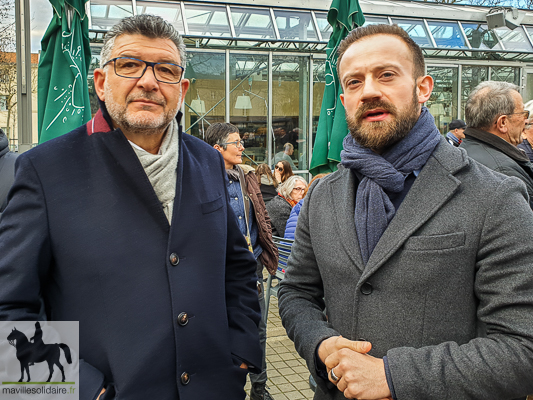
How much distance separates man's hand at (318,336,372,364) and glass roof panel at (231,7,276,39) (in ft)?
28.0

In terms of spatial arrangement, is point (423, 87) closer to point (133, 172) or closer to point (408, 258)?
point (408, 258)

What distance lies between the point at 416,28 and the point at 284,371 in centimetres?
931

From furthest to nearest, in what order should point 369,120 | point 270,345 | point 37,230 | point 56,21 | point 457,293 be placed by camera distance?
point 270,345 → point 56,21 → point 369,120 → point 37,230 → point 457,293

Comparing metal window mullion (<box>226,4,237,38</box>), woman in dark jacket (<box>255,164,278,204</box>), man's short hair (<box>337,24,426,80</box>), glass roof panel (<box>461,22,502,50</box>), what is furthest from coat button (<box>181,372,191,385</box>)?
glass roof panel (<box>461,22,502,50</box>)

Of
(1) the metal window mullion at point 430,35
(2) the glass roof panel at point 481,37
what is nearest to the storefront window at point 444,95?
(1) the metal window mullion at point 430,35

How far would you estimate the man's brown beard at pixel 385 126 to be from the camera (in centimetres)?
156

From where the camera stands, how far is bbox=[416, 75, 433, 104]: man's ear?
64.3 inches

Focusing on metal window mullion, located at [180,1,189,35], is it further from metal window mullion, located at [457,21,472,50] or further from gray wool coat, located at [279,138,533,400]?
gray wool coat, located at [279,138,533,400]

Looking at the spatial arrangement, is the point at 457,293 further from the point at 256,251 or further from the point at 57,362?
the point at 256,251

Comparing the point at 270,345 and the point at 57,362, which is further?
the point at 270,345

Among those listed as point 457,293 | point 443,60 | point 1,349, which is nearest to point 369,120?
point 457,293

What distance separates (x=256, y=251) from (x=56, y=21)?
2.56m

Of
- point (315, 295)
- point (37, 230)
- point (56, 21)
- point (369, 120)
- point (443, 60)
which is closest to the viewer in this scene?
point (37, 230)

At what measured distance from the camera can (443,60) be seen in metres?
10.5
